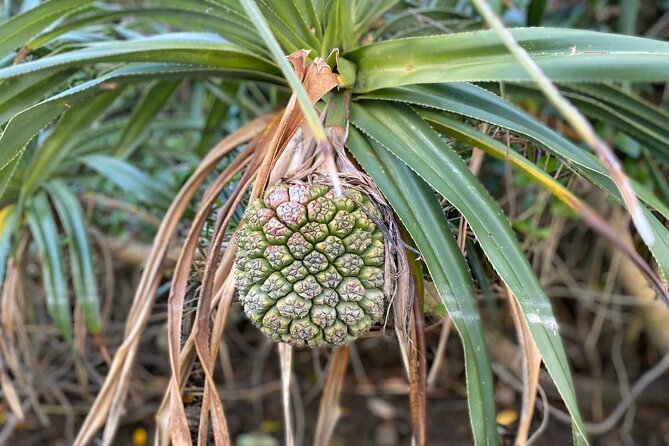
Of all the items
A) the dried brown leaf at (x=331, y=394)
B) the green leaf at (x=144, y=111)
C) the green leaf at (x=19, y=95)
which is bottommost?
the dried brown leaf at (x=331, y=394)

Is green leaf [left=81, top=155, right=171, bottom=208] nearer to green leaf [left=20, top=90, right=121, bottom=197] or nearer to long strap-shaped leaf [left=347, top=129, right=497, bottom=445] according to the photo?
green leaf [left=20, top=90, right=121, bottom=197]

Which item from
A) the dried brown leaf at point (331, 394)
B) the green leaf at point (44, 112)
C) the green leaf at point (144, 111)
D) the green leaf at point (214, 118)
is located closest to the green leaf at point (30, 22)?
the green leaf at point (44, 112)

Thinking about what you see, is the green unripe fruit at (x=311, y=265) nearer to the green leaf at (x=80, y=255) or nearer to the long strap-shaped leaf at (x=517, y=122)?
the long strap-shaped leaf at (x=517, y=122)

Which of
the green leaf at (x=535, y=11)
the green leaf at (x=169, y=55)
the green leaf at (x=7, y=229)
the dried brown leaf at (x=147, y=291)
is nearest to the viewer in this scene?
the green leaf at (x=169, y=55)

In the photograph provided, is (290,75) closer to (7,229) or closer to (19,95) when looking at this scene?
(19,95)

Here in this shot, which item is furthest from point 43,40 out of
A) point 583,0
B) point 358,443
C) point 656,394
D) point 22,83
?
point 656,394

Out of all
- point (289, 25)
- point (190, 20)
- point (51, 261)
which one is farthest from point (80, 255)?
point (289, 25)

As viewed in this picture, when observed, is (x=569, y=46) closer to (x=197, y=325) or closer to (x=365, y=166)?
(x=365, y=166)
